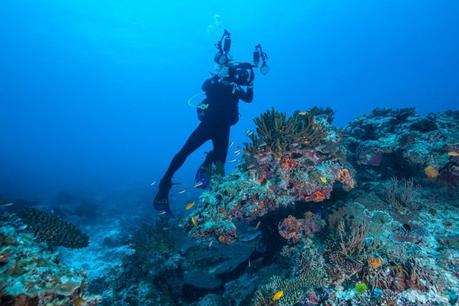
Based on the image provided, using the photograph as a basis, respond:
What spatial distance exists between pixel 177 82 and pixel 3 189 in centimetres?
10557

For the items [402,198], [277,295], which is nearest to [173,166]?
[277,295]

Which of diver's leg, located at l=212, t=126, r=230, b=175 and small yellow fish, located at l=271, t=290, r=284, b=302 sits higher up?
diver's leg, located at l=212, t=126, r=230, b=175

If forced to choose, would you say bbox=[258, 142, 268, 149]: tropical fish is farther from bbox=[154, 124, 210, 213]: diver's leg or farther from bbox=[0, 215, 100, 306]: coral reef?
bbox=[0, 215, 100, 306]: coral reef

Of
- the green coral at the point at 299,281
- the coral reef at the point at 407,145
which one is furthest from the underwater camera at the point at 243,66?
the green coral at the point at 299,281

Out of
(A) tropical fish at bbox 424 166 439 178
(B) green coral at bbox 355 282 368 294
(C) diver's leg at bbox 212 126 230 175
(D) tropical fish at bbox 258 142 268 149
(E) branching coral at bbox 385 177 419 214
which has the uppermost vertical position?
(C) diver's leg at bbox 212 126 230 175

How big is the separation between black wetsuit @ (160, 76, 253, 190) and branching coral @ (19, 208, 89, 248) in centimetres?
321

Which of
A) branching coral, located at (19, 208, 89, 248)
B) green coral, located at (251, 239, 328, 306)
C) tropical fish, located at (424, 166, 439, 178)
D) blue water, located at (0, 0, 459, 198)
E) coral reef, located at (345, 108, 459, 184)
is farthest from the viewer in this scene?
blue water, located at (0, 0, 459, 198)

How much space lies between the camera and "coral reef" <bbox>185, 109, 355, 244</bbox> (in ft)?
19.3

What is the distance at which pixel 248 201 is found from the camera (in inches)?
233

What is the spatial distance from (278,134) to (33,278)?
4832mm

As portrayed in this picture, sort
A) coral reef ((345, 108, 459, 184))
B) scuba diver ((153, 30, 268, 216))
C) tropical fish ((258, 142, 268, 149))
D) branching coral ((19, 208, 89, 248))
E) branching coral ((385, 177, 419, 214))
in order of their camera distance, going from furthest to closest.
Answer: scuba diver ((153, 30, 268, 216))
branching coral ((19, 208, 89, 248))
coral reef ((345, 108, 459, 184))
tropical fish ((258, 142, 268, 149))
branching coral ((385, 177, 419, 214))

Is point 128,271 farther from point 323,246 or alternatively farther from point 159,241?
point 323,246

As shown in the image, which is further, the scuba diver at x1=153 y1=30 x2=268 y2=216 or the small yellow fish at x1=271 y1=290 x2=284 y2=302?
the scuba diver at x1=153 y1=30 x2=268 y2=216

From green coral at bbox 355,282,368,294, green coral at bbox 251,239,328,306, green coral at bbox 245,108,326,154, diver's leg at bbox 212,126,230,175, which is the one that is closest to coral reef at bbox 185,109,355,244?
green coral at bbox 245,108,326,154
